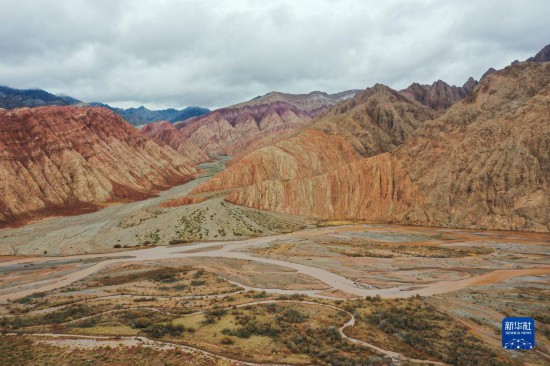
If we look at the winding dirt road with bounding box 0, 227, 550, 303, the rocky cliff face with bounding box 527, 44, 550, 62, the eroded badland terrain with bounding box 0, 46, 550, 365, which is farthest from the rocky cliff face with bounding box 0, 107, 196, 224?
the rocky cliff face with bounding box 527, 44, 550, 62

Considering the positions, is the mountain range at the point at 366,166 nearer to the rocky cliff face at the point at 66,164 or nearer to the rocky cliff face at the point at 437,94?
the rocky cliff face at the point at 66,164

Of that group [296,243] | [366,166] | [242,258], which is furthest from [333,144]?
[242,258]

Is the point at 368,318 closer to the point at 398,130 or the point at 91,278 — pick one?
the point at 91,278

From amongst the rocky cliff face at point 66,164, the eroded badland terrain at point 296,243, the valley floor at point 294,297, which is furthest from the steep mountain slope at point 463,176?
the rocky cliff face at point 66,164

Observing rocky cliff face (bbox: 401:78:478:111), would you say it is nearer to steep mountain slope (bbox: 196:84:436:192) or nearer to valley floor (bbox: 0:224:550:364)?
steep mountain slope (bbox: 196:84:436:192)

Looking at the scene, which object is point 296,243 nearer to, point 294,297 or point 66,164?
point 294,297
